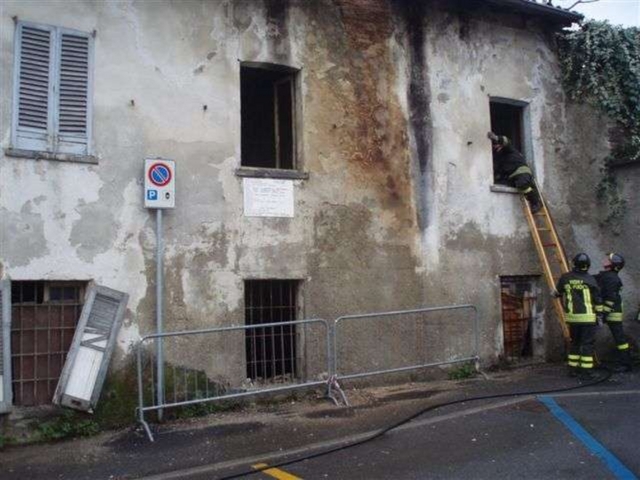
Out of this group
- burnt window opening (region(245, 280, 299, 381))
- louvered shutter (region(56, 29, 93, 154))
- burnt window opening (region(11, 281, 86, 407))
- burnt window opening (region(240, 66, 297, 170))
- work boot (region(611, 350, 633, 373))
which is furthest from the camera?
work boot (region(611, 350, 633, 373))

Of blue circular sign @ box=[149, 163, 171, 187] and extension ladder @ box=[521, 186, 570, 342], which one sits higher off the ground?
blue circular sign @ box=[149, 163, 171, 187]

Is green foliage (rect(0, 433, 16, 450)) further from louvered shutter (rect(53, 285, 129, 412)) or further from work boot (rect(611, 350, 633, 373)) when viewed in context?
work boot (rect(611, 350, 633, 373))

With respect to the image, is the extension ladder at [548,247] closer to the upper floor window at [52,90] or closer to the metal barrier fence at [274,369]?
the metal barrier fence at [274,369]

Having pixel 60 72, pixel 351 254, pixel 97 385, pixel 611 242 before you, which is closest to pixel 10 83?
pixel 60 72

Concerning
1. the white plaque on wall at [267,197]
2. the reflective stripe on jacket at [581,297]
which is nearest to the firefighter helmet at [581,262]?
the reflective stripe on jacket at [581,297]

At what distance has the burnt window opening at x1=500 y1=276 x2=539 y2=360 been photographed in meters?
10.8

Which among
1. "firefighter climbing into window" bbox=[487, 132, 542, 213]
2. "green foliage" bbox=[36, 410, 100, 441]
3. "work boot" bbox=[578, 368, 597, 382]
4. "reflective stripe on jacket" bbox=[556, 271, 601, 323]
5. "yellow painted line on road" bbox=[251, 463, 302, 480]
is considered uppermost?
"firefighter climbing into window" bbox=[487, 132, 542, 213]

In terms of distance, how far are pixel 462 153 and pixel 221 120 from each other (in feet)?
13.3

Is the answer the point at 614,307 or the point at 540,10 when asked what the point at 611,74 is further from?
the point at 614,307

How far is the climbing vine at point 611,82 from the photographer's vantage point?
1162cm

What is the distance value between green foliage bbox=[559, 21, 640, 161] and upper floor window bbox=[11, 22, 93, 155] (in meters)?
8.48

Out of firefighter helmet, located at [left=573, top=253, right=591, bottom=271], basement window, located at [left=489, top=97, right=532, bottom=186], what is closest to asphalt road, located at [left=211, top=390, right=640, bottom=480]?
firefighter helmet, located at [left=573, top=253, right=591, bottom=271]

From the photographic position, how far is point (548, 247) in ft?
36.7

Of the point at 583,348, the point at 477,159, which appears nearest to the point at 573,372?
the point at 583,348
